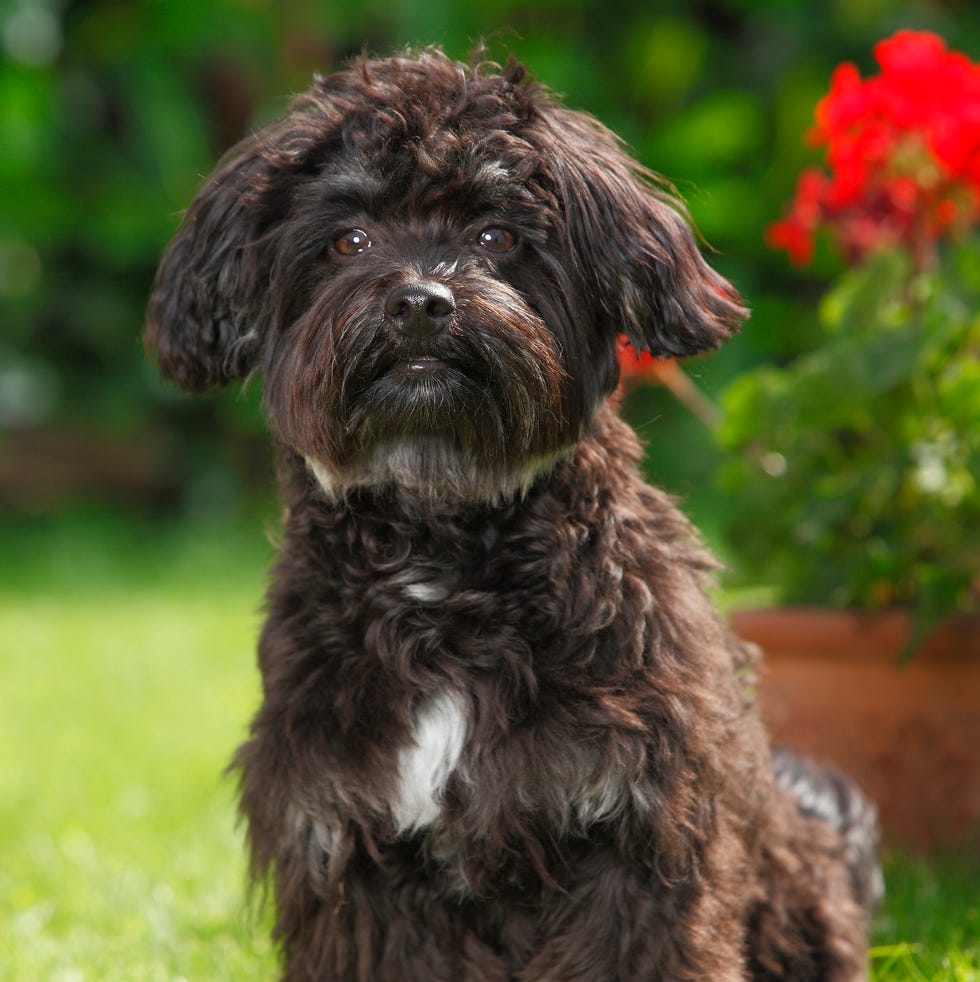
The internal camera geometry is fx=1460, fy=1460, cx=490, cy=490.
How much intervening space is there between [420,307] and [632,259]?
1.57 ft

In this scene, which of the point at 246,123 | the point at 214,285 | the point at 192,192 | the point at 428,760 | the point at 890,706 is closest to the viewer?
the point at 428,760

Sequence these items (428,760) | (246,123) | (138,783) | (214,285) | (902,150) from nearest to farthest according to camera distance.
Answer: (428,760) < (214,285) < (902,150) < (138,783) < (246,123)

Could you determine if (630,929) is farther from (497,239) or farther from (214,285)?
(214,285)

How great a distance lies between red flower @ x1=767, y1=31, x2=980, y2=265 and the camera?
159 inches

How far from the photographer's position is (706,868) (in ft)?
8.80

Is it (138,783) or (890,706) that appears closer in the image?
(890,706)

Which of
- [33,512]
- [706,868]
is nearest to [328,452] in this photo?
[706,868]

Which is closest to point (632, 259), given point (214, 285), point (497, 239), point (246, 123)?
point (497, 239)

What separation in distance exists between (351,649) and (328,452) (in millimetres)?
366

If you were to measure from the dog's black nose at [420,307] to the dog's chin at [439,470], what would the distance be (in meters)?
0.26

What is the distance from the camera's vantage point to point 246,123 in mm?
10211

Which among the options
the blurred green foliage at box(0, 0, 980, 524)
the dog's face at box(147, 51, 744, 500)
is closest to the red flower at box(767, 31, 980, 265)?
the dog's face at box(147, 51, 744, 500)

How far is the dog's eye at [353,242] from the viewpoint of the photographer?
269 cm

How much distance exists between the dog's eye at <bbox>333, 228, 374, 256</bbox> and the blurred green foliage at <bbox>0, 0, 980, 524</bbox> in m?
6.44
